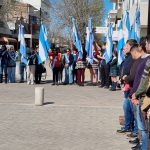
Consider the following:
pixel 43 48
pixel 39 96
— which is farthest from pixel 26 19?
pixel 39 96

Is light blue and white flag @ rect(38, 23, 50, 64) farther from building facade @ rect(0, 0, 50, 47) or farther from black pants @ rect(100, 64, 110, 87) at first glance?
building facade @ rect(0, 0, 50, 47)

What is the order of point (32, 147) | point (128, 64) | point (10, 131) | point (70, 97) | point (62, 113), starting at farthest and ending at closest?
point (70, 97), point (62, 113), point (10, 131), point (128, 64), point (32, 147)

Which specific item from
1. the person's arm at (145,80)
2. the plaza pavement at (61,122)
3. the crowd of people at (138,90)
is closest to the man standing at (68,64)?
the plaza pavement at (61,122)

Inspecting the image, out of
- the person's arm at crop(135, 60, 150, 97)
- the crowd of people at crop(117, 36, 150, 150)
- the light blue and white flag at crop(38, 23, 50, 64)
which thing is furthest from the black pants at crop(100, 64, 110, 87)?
the person's arm at crop(135, 60, 150, 97)

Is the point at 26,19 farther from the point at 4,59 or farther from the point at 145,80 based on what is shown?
the point at 145,80

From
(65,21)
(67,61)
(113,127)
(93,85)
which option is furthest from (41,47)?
(65,21)

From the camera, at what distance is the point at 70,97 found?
54.2 ft

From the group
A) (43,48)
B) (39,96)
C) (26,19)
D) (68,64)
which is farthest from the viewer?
(26,19)

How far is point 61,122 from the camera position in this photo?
11.0m

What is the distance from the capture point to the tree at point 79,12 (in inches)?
2201

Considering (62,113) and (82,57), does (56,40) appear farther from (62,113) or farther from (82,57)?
(62,113)

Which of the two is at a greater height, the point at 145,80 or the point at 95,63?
the point at 95,63

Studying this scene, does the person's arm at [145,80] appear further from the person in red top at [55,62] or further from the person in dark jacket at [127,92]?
the person in red top at [55,62]

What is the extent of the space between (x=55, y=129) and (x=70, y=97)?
21.3 feet
